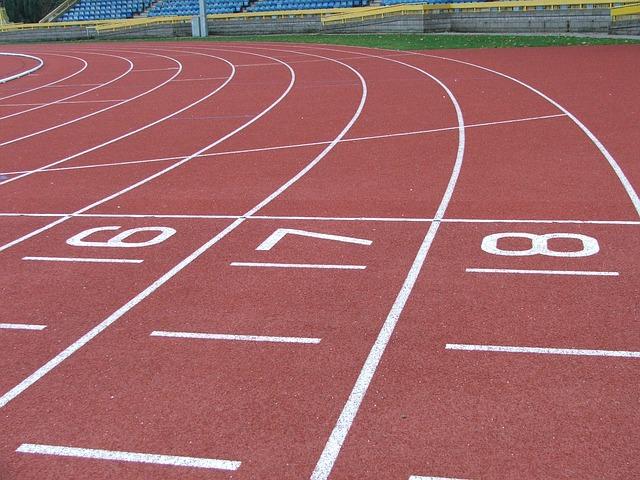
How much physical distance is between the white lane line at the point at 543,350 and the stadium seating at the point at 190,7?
40.9 meters

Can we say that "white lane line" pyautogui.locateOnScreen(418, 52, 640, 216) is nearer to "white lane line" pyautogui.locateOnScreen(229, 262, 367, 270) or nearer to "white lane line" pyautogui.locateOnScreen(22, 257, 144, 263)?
"white lane line" pyautogui.locateOnScreen(229, 262, 367, 270)

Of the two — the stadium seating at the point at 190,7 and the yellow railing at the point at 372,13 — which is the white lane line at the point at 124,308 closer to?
the yellow railing at the point at 372,13

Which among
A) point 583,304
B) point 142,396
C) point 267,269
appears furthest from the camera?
point 267,269

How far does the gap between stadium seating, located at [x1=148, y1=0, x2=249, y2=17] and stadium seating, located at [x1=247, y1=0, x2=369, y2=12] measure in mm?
1226

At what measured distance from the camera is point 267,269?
242 inches

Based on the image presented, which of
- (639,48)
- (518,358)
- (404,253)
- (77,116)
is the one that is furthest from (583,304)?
(639,48)

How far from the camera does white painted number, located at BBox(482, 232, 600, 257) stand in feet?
20.2

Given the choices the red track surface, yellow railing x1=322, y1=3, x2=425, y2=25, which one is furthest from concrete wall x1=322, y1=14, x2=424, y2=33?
the red track surface

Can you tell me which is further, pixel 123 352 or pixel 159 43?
pixel 159 43

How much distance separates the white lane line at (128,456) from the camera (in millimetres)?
3611

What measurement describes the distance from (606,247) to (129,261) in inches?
165

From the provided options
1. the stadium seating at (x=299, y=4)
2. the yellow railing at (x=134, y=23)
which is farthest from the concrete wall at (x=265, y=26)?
the yellow railing at (x=134, y=23)

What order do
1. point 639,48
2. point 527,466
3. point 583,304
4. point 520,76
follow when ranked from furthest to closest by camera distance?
point 639,48
point 520,76
point 583,304
point 527,466

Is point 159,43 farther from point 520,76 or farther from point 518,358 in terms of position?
point 518,358
